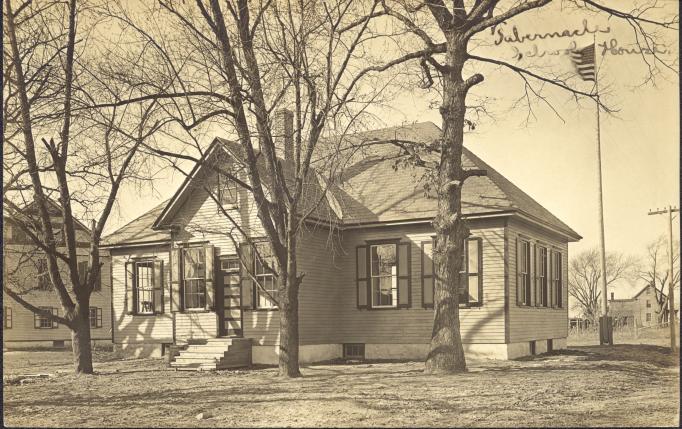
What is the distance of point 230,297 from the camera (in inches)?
820

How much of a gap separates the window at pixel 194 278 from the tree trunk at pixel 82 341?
136 inches

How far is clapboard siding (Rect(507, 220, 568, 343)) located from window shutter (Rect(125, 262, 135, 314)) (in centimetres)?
1195

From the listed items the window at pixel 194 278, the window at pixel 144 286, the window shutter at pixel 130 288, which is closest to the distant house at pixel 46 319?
the window shutter at pixel 130 288

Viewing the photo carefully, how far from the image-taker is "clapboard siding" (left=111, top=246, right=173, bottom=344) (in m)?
24.0

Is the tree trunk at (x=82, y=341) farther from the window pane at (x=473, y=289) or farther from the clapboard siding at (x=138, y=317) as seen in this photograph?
the window pane at (x=473, y=289)

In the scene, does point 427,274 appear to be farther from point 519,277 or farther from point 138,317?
point 138,317

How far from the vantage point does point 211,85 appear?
15.6 meters

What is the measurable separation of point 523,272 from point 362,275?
14.4 ft

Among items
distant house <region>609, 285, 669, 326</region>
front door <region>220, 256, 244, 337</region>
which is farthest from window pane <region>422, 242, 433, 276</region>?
distant house <region>609, 285, 669, 326</region>

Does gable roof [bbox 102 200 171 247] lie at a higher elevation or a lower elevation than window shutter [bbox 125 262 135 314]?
higher

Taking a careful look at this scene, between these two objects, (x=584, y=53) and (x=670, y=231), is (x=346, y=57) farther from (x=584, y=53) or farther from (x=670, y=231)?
(x=670, y=231)

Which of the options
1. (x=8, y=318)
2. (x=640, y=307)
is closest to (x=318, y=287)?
(x=8, y=318)

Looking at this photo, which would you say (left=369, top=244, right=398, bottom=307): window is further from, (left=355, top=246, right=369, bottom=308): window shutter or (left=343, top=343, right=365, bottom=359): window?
(left=343, top=343, right=365, bottom=359): window

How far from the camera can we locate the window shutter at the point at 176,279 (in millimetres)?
21172
